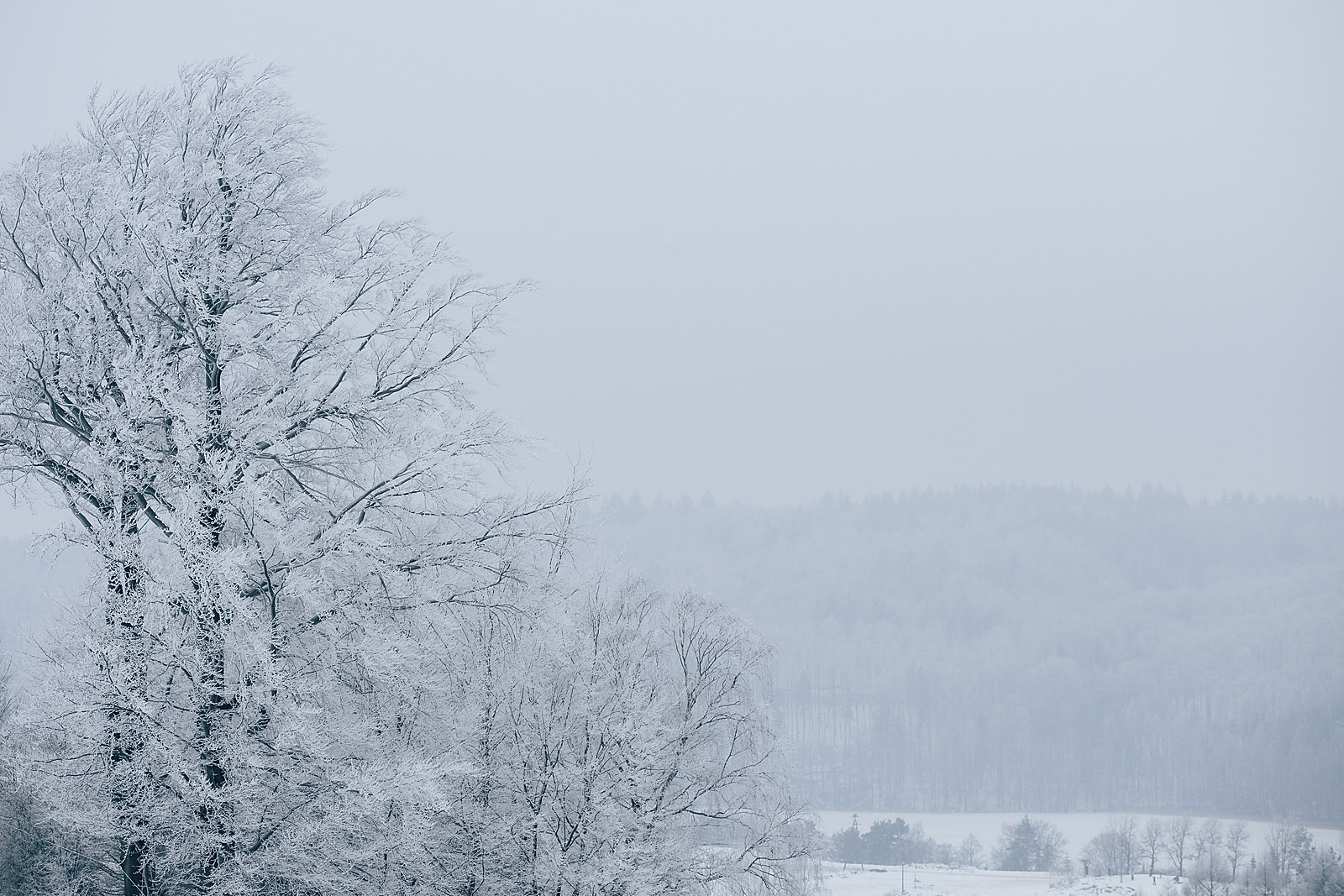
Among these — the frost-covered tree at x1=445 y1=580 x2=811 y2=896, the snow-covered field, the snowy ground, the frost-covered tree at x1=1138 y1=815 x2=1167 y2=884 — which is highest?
the frost-covered tree at x1=445 y1=580 x2=811 y2=896

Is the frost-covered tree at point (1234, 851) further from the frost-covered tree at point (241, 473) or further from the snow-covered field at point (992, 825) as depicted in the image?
the frost-covered tree at point (241, 473)

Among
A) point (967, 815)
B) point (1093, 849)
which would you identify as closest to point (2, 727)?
point (1093, 849)

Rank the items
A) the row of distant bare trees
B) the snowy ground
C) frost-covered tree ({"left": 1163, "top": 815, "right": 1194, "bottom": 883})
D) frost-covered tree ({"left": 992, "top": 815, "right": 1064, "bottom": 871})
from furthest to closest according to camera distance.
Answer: frost-covered tree ({"left": 992, "top": 815, "right": 1064, "bottom": 871}) < frost-covered tree ({"left": 1163, "top": 815, "right": 1194, "bottom": 883}) < the row of distant bare trees < the snowy ground

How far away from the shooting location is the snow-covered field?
5084 inches

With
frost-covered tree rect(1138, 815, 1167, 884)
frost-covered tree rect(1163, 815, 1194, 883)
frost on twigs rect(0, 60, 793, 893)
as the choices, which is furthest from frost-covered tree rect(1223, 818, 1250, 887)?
frost on twigs rect(0, 60, 793, 893)

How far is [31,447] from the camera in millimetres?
11938

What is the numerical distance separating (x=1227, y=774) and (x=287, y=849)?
19447 cm

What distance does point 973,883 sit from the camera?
7538 cm

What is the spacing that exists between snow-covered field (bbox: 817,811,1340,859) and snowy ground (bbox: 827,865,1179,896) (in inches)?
1331

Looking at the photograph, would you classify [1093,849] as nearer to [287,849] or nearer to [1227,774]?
[1227,774]

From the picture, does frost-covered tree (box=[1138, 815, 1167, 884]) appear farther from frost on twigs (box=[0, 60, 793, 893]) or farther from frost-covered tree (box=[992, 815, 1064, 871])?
frost on twigs (box=[0, 60, 793, 893])

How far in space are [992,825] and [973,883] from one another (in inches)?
3054

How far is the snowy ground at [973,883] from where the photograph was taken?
6756 cm

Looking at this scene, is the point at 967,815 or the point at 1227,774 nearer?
the point at 967,815
